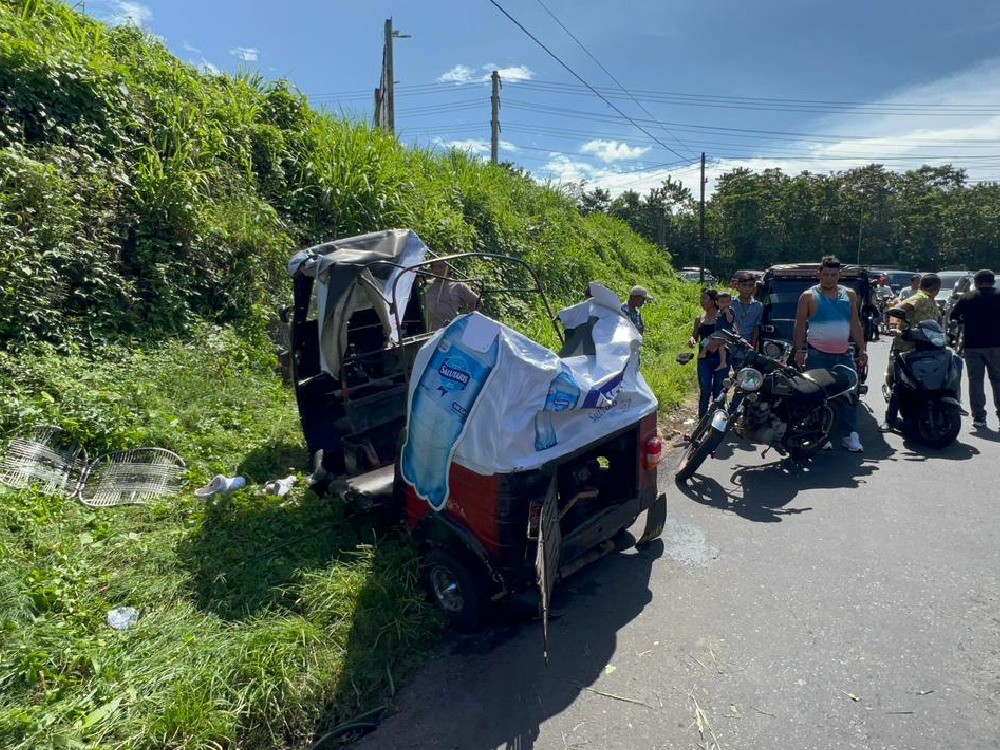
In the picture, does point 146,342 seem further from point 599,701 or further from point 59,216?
point 599,701

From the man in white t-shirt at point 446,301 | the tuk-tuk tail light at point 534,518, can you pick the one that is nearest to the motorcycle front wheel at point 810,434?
the man in white t-shirt at point 446,301

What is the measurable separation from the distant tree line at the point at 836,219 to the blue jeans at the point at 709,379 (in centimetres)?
3571

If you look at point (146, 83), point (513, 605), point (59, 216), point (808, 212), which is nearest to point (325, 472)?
point (513, 605)

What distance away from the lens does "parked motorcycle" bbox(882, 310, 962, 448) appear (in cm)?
589

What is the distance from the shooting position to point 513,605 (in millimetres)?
3203

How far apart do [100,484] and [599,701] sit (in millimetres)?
3872

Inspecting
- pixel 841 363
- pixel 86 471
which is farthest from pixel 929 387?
pixel 86 471

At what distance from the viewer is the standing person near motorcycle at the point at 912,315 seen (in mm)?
6512

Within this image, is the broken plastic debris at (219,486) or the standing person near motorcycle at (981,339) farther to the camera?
the standing person near motorcycle at (981,339)

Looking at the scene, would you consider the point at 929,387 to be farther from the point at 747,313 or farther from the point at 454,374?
the point at 454,374

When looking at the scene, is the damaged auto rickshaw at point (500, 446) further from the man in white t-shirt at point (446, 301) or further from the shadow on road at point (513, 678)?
the man in white t-shirt at point (446, 301)

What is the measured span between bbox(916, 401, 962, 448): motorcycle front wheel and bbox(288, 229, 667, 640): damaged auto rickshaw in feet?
12.0

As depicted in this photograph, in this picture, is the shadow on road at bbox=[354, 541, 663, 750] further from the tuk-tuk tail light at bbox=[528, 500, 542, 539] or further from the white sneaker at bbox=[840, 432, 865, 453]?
the white sneaker at bbox=[840, 432, 865, 453]

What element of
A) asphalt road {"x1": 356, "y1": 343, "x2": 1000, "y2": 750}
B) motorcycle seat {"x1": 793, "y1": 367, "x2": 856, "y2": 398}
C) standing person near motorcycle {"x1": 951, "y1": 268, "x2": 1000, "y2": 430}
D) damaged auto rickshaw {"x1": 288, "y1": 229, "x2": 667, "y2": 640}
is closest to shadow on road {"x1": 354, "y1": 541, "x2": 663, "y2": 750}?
asphalt road {"x1": 356, "y1": 343, "x2": 1000, "y2": 750}
